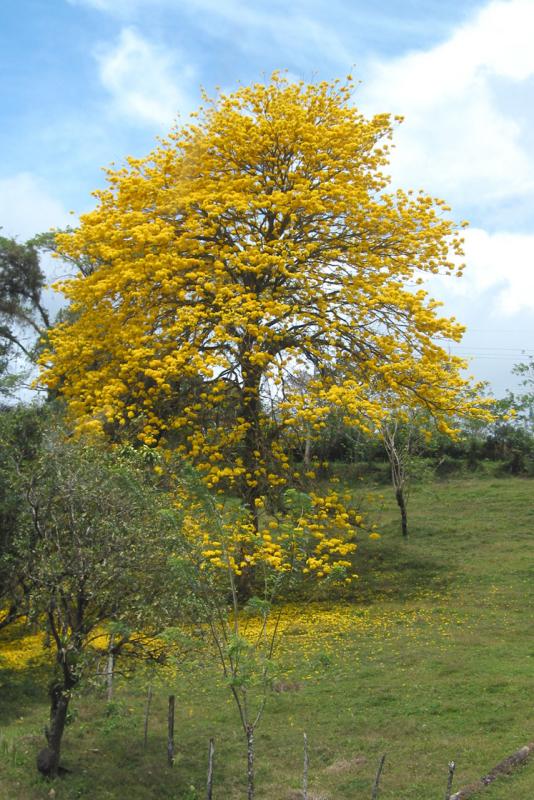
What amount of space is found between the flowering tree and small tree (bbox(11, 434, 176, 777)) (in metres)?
5.37

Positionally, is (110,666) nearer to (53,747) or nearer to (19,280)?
(53,747)

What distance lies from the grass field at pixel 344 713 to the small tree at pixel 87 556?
0.72 metres

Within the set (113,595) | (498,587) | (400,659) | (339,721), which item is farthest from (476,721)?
(498,587)

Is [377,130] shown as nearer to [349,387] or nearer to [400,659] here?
[349,387]

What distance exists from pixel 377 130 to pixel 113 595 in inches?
603

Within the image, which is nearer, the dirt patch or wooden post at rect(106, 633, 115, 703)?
wooden post at rect(106, 633, 115, 703)

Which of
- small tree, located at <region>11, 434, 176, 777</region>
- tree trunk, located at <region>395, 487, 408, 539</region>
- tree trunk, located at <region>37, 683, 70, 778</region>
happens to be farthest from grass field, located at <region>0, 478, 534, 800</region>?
tree trunk, located at <region>395, 487, 408, 539</region>

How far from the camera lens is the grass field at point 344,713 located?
35.9ft

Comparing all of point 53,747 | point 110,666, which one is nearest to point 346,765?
point 110,666

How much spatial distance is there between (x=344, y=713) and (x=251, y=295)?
352 inches

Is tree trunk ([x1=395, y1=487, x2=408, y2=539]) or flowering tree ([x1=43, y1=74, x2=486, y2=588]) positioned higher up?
flowering tree ([x1=43, y1=74, x2=486, y2=588])

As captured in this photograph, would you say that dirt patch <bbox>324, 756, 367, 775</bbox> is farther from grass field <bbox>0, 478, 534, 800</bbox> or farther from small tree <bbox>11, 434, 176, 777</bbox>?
small tree <bbox>11, 434, 176, 777</bbox>

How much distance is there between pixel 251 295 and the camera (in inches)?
679

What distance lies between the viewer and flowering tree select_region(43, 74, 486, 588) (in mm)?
17703
